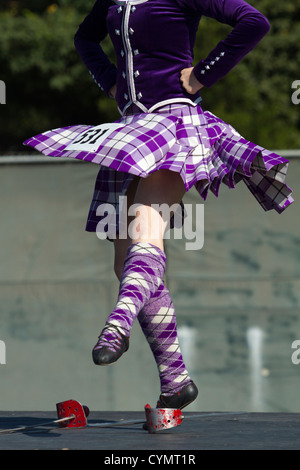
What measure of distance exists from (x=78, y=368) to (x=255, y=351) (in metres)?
1.10

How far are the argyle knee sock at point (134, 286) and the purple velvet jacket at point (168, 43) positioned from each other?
1.60 ft

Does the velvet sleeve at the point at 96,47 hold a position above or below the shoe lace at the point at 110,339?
above

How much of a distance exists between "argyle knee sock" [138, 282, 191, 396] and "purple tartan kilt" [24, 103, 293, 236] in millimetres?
359

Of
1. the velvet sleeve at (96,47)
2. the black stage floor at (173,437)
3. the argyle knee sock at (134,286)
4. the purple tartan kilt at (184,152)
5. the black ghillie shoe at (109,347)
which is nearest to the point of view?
the black stage floor at (173,437)

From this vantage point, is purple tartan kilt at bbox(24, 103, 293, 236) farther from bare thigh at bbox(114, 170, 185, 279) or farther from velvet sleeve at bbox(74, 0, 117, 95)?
velvet sleeve at bbox(74, 0, 117, 95)

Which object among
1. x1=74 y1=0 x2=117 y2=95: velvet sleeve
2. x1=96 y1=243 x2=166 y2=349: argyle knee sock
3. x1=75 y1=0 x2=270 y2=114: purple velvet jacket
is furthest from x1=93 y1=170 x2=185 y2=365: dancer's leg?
x1=74 y1=0 x2=117 y2=95: velvet sleeve

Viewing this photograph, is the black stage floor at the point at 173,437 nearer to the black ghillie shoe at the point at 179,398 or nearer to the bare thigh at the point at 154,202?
the black ghillie shoe at the point at 179,398

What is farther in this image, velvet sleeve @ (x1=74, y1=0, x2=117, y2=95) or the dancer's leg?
velvet sleeve @ (x1=74, y1=0, x2=117, y2=95)

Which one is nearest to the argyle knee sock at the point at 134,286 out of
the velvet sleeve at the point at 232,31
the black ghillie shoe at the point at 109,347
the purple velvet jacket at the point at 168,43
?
the black ghillie shoe at the point at 109,347

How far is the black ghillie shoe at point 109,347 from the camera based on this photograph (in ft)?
8.13

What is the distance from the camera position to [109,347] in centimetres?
251

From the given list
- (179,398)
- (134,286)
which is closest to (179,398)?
(179,398)

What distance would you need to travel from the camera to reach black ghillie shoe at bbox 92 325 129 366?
248cm
